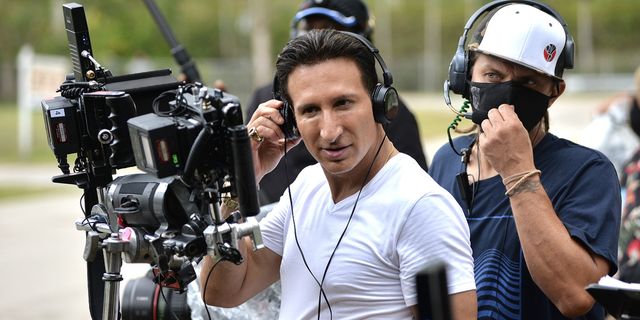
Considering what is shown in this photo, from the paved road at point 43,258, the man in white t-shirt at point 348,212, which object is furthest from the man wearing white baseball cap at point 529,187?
the paved road at point 43,258

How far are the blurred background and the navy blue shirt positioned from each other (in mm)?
626

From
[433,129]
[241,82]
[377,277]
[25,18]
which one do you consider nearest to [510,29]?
[377,277]

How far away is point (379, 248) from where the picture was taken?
178 centimetres

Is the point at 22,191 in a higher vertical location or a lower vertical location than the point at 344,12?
lower

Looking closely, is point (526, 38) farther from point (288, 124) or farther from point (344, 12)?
point (344, 12)

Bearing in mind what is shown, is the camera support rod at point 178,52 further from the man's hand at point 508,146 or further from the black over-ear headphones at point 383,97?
the man's hand at point 508,146

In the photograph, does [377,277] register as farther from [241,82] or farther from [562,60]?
[241,82]

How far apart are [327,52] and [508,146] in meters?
0.68

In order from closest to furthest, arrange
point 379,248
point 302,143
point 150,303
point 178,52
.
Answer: point 379,248 → point 150,303 → point 302,143 → point 178,52

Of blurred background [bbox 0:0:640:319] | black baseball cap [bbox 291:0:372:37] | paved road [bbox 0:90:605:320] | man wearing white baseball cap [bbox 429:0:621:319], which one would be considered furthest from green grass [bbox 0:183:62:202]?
man wearing white baseball cap [bbox 429:0:621:319]

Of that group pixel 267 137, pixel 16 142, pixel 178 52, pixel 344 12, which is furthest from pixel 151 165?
pixel 16 142

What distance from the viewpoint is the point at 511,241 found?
2166mm

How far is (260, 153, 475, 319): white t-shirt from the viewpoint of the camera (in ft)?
5.59

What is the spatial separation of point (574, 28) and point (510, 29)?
51.7 meters
